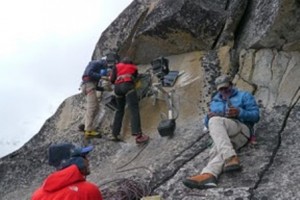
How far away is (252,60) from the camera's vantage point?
13250 millimetres

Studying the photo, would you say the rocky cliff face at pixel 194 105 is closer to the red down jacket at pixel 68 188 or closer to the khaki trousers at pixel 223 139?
the khaki trousers at pixel 223 139

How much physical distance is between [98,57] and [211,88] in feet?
15.3

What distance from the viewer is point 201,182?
9195 mm

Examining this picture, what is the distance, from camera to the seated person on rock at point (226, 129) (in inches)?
368

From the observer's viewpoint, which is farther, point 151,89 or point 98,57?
point 98,57

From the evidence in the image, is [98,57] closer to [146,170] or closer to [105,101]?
[105,101]

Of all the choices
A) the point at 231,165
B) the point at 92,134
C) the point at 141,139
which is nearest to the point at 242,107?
the point at 231,165

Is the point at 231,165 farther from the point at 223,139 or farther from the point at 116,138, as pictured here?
the point at 116,138

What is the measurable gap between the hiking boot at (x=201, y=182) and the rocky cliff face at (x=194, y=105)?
107 mm

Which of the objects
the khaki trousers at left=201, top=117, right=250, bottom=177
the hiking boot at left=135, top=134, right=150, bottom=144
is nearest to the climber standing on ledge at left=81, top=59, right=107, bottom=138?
the hiking boot at left=135, top=134, right=150, bottom=144

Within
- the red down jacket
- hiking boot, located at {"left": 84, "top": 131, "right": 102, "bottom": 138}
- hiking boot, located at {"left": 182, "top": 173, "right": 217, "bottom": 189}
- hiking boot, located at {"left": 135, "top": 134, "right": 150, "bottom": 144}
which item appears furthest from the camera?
hiking boot, located at {"left": 84, "top": 131, "right": 102, "bottom": 138}

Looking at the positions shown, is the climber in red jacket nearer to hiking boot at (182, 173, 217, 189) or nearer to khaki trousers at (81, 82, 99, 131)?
hiking boot at (182, 173, 217, 189)

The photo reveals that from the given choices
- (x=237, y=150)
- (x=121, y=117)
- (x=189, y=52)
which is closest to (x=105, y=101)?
(x=121, y=117)

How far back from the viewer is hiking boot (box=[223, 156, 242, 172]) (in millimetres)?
9346
